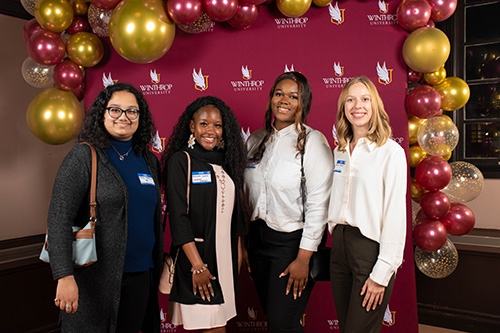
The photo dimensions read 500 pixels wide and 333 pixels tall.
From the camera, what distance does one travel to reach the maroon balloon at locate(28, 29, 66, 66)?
260cm

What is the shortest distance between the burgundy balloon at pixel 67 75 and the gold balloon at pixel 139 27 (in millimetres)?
500

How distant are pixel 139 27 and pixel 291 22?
3.70 ft

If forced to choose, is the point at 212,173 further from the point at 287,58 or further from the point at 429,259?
the point at 429,259

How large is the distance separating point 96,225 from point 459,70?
3317 mm

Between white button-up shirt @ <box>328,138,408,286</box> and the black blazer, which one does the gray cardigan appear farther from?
white button-up shirt @ <box>328,138,408,286</box>

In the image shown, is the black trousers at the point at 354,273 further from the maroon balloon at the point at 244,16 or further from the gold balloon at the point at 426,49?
the maroon balloon at the point at 244,16

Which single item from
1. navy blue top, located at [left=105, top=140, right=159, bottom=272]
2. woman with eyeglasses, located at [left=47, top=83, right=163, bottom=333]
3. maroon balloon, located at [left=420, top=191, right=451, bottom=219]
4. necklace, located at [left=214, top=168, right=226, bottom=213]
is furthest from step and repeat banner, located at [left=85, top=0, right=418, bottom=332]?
navy blue top, located at [left=105, top=140, right=159, bottom=272]

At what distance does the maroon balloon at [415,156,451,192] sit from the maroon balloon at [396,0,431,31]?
0.93 meters

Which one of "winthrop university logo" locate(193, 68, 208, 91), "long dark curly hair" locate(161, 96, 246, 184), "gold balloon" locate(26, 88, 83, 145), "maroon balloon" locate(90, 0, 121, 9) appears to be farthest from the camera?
"winthrop university logo" locate(193, 68, 208, 91)

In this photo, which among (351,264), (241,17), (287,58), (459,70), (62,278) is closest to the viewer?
(62,278)

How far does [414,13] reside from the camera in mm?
2578

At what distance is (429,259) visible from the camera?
8.88ft

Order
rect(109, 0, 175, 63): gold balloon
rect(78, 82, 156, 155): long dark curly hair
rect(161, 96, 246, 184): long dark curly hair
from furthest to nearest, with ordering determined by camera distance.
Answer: rect(109, 0, 175, 63): gold balloon
rect(161, 96, 246, 184): long dark curly hair
rect(78, 82, 156, 155): long dark curly hair

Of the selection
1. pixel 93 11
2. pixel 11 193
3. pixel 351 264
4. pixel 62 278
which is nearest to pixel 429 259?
pixel 351 264
